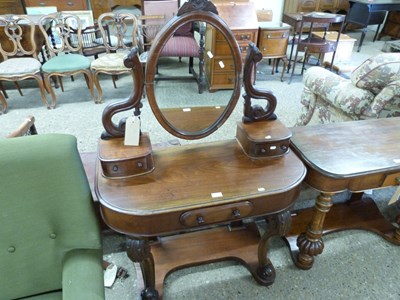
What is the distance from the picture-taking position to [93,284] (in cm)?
88

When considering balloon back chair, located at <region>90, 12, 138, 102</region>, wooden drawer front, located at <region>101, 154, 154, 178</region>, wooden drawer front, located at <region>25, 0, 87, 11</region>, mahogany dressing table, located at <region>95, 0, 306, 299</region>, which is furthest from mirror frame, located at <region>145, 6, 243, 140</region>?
wooden drawer front, located at <region>25, 0, 87, 11</region>

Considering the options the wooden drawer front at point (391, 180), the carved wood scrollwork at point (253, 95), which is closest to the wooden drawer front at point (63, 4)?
A: the carved wood scrollwork at point (253, 95)

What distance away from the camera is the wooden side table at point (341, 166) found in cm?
119

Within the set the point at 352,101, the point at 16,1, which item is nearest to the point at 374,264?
the point at 352,101

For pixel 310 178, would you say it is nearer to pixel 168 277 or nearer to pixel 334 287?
pixel 334 287

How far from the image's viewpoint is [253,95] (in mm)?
1170

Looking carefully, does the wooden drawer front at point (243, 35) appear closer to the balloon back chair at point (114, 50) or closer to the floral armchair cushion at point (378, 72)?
the balloon back chair at point (114, 50)

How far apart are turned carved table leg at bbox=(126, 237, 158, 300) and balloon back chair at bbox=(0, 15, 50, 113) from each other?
2.45 meters

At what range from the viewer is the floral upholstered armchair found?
5.42 ft

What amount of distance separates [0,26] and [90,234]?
3.07 metres

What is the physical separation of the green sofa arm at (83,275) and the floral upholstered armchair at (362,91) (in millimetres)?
1702

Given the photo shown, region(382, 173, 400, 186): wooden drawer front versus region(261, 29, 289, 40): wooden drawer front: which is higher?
region(261, 29, 289, 40): wooden drawer front

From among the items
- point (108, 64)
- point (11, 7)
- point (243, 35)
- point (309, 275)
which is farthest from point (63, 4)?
point (309, 275)

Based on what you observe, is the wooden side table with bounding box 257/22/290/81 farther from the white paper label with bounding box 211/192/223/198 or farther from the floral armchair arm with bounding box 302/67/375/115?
the white paper label with bounding box 211/192/223/198
